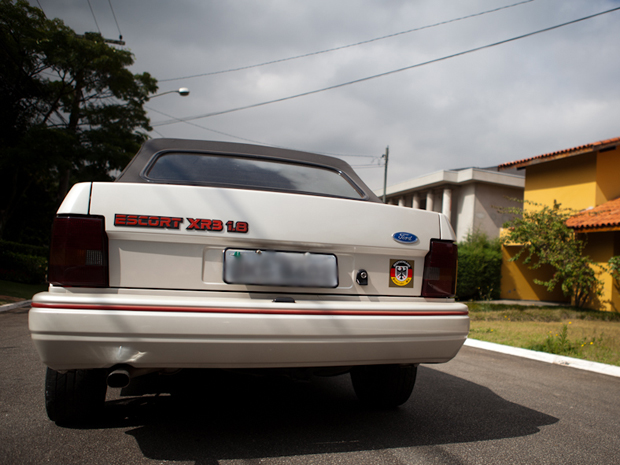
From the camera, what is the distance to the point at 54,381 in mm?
2373

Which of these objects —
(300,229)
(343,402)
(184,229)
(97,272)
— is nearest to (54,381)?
(97,272)

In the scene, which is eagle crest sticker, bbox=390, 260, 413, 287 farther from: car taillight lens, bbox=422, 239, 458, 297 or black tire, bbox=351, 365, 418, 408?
black tire, bbox=351, 365, 418, 408

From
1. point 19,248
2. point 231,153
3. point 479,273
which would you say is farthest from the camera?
point 479,273

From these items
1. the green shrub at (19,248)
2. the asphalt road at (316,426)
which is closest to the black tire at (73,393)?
the asphalt road at (316,426)

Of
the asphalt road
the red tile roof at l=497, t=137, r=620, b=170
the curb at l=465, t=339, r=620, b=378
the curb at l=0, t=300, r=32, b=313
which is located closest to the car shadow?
the asphalt road

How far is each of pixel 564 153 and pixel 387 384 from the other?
13704 millimetres

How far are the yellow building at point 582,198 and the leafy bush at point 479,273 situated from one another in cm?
38

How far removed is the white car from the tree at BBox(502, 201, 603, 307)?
12.0 meters

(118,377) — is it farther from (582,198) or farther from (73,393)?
(582,198)

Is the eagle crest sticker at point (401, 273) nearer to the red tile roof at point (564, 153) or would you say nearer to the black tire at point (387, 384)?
the black tire at point (387, 384)

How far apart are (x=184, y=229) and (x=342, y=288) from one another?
83 centimetres

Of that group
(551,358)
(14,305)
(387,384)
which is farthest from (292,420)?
(14,305)

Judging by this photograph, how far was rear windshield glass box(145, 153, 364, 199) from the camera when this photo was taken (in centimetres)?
278

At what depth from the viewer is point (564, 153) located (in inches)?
557
